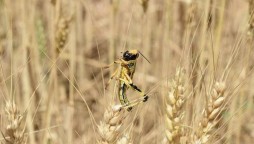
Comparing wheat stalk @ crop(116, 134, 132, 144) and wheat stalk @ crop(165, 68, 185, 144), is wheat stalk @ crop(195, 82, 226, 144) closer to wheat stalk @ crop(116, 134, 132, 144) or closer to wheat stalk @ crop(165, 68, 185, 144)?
wheat stalk @ crop(165, 68, 185, 144)

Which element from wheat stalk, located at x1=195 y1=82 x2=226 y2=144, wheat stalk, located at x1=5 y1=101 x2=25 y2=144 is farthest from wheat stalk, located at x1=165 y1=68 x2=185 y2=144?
wheat stalk, located at x1=5 y1=101 x2=25 y2=144

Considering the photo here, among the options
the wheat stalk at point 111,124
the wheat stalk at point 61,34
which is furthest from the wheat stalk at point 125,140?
the wheat stalk at point 61,34

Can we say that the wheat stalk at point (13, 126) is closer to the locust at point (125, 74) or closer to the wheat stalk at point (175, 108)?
the locust at point (125, 74)

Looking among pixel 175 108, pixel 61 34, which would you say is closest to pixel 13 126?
pixel 175 108

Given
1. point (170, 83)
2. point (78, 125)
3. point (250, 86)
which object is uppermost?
point (170, 83)

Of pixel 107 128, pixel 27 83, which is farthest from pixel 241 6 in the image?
pixel 107 128

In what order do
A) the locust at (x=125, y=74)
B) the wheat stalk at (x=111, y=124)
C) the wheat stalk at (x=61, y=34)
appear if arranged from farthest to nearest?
the wheat stalk at (x=61, y=34), the locust at (x=125, y=74), the wheat stalk at (x=111, y=124)

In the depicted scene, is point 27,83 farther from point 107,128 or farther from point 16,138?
point 107,128
